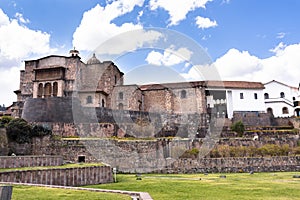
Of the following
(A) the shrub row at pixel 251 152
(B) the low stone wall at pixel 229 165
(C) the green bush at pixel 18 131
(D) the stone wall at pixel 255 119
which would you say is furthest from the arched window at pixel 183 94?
(C) the green bush at pixel 18 131

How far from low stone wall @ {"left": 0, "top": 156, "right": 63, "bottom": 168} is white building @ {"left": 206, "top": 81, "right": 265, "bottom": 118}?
27293 mm

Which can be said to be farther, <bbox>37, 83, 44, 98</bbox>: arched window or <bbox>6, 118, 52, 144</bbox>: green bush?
<bbox>37, 83, 44, 98</bbox>: arched window

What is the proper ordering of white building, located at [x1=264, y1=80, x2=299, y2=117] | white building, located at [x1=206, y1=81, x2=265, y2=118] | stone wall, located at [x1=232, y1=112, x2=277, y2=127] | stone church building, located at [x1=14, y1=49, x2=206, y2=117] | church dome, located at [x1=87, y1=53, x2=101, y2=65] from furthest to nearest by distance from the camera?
1. white building, located at [x1=264, y1=80, x2=299, y2=117]
2. white building, located at [x1=206, y1=81, x2=265, y2=118]
3. church dome, located at [x1=87, y1=53, x2=101, y2=65]
4. stone wall, located at [x1=232, y1=112, x2=277, y2=127]
5. stone church building, located at [x1=14, y1=49, x2=206, y2=117]

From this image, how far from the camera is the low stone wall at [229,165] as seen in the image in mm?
18375

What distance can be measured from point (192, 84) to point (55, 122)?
21943mm

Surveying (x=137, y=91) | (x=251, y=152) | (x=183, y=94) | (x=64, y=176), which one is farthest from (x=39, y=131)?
(x=183, y=94)

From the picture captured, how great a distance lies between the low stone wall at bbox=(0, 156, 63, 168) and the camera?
11827 millimetres

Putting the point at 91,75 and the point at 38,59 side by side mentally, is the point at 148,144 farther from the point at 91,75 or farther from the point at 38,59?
the point at 38,59

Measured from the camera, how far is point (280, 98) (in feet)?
133

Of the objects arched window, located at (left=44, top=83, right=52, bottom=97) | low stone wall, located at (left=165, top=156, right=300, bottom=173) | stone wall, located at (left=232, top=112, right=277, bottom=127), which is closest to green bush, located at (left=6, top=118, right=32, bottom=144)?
low stone wall, located at (left=165, top=156, right=300, bottom=173)

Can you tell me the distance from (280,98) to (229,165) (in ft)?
86.4

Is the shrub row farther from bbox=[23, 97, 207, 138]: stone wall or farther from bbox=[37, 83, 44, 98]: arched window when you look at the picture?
bbox=[37, 83, 44, 98]: arched window

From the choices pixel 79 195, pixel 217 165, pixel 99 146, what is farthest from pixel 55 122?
pixel 79 195

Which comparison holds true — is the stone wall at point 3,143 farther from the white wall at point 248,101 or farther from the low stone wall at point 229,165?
the white wall at point 248,101
